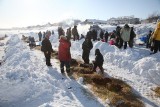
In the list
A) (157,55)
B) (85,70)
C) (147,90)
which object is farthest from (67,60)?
(157,55)

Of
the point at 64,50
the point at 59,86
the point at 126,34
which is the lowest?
the point at 59,86

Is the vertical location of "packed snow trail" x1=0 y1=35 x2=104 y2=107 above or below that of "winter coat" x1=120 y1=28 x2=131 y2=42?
below

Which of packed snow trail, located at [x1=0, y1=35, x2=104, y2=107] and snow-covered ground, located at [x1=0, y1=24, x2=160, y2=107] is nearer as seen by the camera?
packed snow trail, located at [x1=0, y1=35, x2=104, y2=107]

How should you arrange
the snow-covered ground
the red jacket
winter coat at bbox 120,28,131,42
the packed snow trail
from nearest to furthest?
1. the packed snow trail
2. the snow-covered ground
3. the red jacket
4. winter coat at bbox 120,28,131,42

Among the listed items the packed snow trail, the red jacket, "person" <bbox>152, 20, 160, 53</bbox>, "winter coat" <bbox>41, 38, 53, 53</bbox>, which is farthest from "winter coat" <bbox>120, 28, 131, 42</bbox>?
the packed snow trail

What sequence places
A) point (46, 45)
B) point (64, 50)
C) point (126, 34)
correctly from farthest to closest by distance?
point (126, 34)
point (46, 45)
point (64, 50)

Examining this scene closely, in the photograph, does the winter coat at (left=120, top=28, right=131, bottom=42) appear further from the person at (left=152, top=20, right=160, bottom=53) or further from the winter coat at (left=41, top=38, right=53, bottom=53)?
the winter coat at (left=41, top=38, right=53, bottom=53)

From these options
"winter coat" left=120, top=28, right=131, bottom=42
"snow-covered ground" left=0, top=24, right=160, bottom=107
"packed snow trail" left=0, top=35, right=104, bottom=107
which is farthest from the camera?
"winter coat" left=120, top=28, right=131, bottom=42

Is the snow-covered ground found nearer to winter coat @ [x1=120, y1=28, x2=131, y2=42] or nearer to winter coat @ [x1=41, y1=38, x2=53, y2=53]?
winter coat @ [x1=41, y1=38, x2=53, y2=53]

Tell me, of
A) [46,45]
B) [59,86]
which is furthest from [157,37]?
[59,86]

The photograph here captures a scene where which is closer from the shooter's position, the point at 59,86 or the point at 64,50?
the point at 59,86

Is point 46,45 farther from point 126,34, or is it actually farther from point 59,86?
point 126,34

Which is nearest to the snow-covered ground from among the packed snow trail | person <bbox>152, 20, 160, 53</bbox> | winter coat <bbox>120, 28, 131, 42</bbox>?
the packed snow trail

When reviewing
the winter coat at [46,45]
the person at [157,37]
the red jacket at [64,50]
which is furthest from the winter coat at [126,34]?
the red jacket at [64,50]
